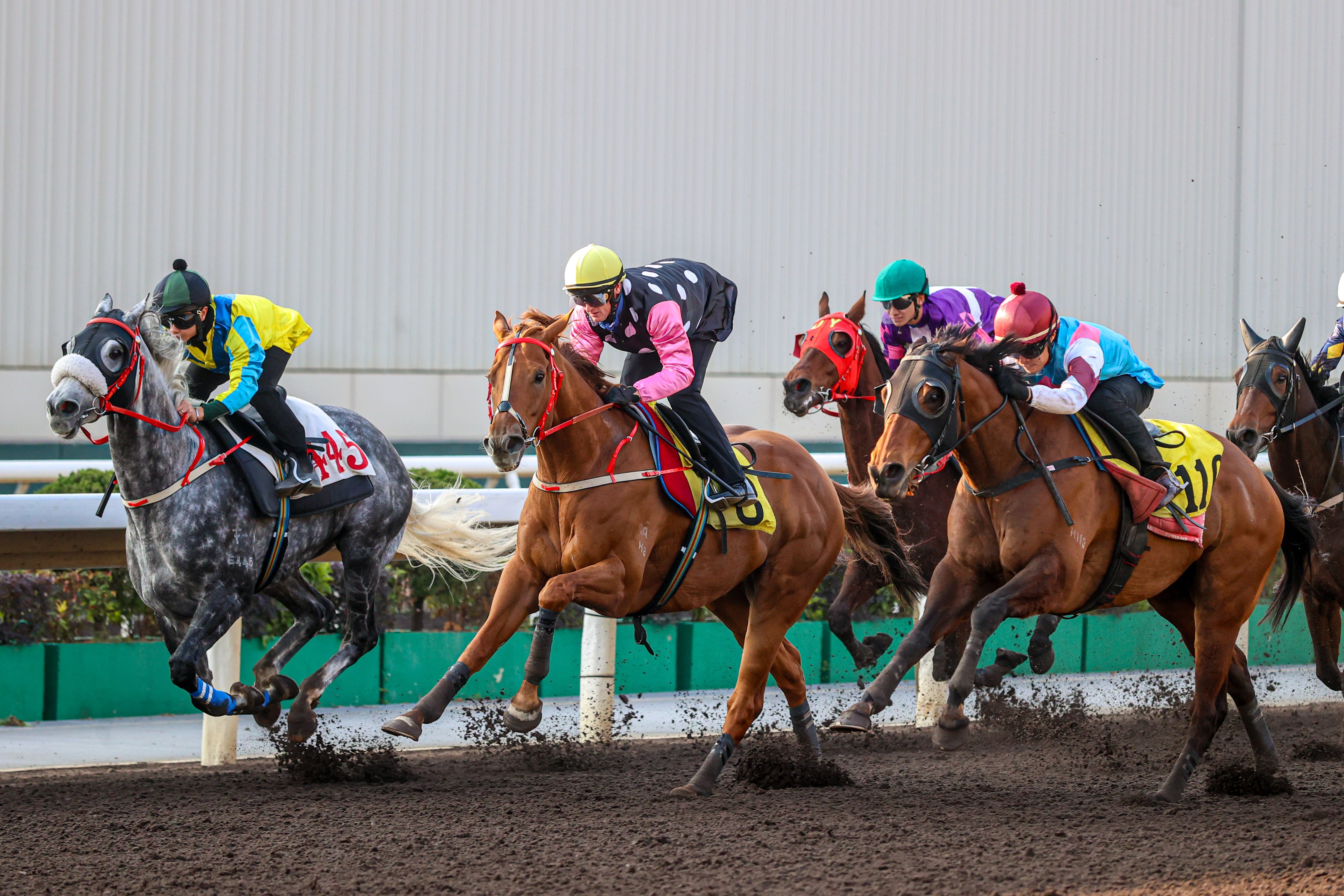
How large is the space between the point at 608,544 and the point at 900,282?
1905mm

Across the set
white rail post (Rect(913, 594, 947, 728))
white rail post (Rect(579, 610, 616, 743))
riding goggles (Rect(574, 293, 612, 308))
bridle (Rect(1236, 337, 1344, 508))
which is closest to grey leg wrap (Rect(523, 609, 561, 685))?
riding goggles (Rect(574, 293, 612, 308))

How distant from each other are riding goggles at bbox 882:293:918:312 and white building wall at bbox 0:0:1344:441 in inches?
268

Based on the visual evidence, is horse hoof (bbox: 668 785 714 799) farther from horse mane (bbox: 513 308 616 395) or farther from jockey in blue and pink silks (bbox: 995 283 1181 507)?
jockey in blue and pink silks (bbox: 995 283 1181 507)

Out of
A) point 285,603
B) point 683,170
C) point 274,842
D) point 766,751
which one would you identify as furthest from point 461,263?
point 274,842

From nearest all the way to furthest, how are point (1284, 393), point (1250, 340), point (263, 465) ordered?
point (263, 465) → point (1284, 393) → point (1250, 340)

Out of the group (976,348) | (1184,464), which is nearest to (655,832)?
(976,348)

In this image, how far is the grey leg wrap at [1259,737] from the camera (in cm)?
526

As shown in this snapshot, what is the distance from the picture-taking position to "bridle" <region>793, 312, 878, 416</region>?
6070 mm

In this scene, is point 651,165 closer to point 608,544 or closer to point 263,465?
point 263,465

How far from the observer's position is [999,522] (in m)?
4.75

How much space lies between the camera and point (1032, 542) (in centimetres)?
466

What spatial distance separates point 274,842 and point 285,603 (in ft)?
5.83

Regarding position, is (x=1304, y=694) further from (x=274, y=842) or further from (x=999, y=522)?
(x=274, y=842)

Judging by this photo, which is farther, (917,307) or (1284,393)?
(1284,393)
